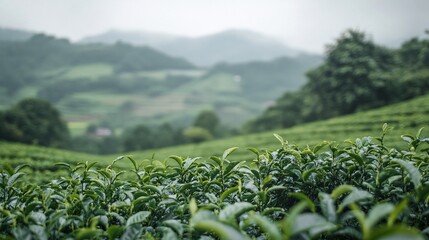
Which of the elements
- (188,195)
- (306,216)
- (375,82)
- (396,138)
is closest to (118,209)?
(188,195)

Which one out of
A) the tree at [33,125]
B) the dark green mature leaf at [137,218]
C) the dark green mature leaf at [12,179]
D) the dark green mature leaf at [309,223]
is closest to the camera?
the dark green mature leaf at [309,223]

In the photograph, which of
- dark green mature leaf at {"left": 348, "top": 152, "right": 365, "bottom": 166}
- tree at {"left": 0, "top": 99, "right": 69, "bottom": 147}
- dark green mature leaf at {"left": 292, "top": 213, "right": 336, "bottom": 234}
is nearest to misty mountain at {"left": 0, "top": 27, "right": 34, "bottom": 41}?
tree at {"left": 0, "top": 99, "right": 69, "bottom": 147}

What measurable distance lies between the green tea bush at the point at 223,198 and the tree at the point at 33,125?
27.1 meters

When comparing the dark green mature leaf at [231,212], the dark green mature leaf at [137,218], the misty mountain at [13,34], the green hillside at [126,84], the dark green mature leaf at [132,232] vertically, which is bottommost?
the dark green mature leaf at [132,232]

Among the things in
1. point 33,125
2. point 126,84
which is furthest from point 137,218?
point 126,84

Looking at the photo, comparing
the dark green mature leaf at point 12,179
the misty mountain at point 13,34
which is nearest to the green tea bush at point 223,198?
the dark green mature leaf at point 12,179

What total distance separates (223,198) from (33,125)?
31859 millimetres

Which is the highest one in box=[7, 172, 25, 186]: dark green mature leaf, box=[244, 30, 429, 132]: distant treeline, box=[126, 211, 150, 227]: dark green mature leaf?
box=[244, 30, 429, 132]: distant treeline

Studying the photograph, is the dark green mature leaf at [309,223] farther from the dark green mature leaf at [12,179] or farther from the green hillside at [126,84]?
the green hillside at [126,84]

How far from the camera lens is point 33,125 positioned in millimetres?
28750

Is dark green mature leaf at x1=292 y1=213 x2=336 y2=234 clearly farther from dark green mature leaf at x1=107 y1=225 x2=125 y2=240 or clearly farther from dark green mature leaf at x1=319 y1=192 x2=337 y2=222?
dark green mature leaf at x1=107 y1=225 x2=125 y2=240

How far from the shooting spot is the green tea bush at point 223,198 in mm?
1323

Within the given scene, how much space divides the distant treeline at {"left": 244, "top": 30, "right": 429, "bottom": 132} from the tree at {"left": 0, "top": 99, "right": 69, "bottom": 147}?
22.9m

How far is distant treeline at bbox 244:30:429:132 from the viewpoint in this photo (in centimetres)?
2059
